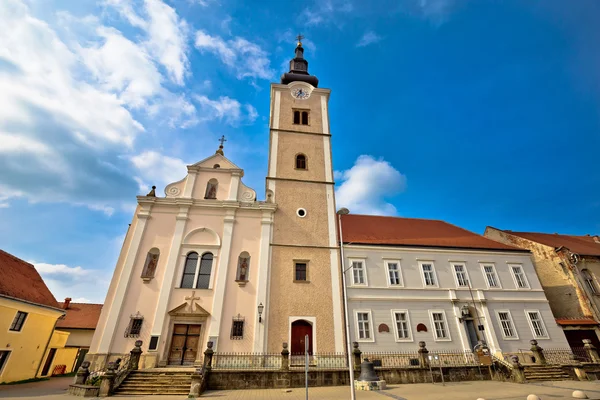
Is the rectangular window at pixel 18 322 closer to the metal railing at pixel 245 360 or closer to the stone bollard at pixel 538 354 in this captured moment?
the metal railing at pixel 245 360

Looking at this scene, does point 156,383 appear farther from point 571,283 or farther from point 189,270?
point 571,283

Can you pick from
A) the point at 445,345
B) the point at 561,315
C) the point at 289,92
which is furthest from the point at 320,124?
the point at 561,315

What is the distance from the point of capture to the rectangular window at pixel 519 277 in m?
20.5

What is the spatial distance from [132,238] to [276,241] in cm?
884

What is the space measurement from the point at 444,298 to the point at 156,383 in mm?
17214

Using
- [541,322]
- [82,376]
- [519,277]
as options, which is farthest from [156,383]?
[519,277]

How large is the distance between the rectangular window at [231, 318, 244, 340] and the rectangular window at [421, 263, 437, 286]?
1237 centimetres

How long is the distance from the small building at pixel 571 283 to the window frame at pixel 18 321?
112 ft

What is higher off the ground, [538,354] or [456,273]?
[456,273]

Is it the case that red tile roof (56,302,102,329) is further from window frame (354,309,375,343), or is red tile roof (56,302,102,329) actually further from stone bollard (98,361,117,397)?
window frame (354,309,375,343)

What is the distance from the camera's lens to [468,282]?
19.8 metres

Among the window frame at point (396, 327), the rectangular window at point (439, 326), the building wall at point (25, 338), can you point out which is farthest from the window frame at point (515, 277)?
the building wall at point (25, 338)

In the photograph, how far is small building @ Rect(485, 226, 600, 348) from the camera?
1947 centimetres

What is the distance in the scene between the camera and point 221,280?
16922 mm
